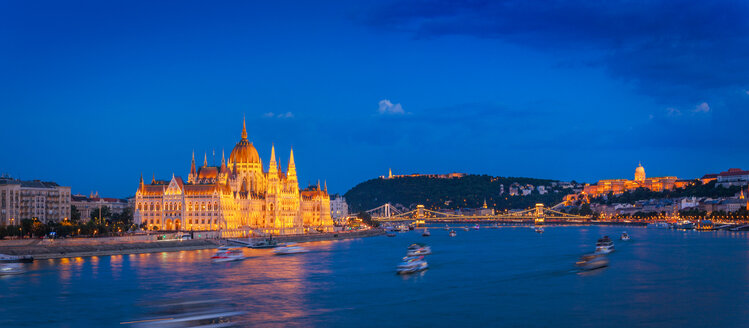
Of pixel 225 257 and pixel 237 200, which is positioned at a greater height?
pixel 237 200

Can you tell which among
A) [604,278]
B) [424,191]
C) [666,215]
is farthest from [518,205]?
[604,278]

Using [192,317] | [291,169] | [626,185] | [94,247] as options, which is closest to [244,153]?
[291,169]

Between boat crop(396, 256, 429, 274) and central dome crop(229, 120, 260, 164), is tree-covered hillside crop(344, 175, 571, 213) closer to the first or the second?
central dome crop(229, 120, 260, 164)

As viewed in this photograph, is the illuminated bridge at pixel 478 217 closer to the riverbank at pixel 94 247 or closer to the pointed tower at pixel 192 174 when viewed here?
the pointed tower at pixel 192 174

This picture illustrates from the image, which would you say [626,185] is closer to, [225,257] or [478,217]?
[478,217]

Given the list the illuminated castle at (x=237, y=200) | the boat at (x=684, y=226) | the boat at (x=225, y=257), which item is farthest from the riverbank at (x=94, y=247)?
the boat at (x=684, y=226)

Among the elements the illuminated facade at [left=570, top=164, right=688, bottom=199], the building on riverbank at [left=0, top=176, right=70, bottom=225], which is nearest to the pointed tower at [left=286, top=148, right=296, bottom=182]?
the building on riverbank at [left=0, top=176, right=70, bottom=225]
